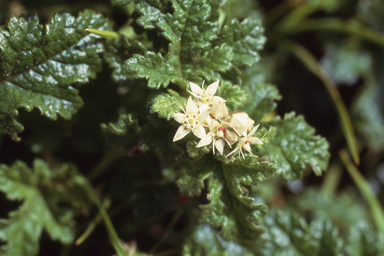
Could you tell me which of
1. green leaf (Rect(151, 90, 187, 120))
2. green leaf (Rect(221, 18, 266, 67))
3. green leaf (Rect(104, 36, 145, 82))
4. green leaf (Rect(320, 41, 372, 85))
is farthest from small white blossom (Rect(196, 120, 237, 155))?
green leaf (Rect(320, 41, 372, 85))

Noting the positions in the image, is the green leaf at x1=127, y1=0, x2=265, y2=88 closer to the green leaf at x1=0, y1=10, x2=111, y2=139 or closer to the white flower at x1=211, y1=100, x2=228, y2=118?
the white flower at x1=211, y1=100, x2=228, y2=118

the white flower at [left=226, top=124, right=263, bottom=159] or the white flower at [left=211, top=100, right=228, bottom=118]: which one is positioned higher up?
the white flower at [left=211, top=100, right=228, bottom=118]

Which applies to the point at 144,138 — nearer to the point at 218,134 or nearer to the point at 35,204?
the point at 218,134

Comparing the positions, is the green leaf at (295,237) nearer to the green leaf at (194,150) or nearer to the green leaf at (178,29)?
the green leaf at (194,150)

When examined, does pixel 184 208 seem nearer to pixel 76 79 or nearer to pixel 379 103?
pixel 76 79

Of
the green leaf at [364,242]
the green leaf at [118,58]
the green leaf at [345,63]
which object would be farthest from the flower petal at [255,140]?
the green leaf at [345,63]

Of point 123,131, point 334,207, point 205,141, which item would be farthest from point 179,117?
point 334,207

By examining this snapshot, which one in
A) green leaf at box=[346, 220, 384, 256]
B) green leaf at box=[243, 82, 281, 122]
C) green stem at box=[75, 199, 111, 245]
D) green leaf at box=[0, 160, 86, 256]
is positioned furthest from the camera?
green leaf at box=[346, 220, 384, 256]

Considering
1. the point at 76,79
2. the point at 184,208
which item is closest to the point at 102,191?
the point at 184,208
